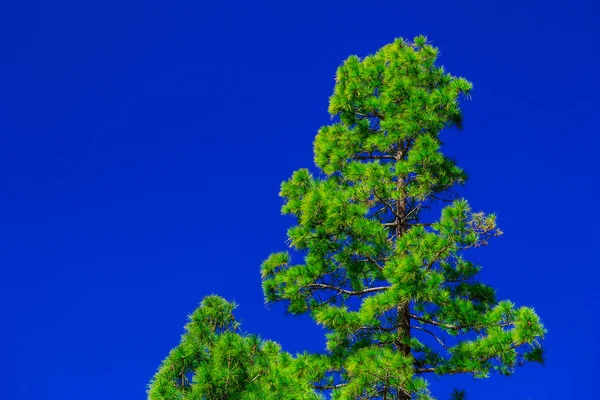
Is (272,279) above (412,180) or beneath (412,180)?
beneath

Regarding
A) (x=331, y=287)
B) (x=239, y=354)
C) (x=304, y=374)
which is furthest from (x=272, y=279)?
(x=239, y=354)

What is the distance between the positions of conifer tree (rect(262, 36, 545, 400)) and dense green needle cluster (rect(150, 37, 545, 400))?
2 cm

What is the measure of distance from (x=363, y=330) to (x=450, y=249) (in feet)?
5.99

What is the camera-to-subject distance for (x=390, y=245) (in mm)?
8969

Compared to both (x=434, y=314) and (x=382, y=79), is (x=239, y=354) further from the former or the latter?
(x=382, y=79)

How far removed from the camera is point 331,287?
361 inches

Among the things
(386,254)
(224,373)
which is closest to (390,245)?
(386,254)

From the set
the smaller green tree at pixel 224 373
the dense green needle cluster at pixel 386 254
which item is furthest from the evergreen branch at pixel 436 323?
the smaller green tree at pixel 224 373

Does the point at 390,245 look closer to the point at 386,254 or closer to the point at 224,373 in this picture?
the point at 386,254

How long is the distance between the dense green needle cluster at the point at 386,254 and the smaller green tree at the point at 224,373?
0.09 ft

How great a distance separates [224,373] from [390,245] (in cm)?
401

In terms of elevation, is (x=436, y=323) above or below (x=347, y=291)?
below

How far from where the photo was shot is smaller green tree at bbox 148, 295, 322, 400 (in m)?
5.83

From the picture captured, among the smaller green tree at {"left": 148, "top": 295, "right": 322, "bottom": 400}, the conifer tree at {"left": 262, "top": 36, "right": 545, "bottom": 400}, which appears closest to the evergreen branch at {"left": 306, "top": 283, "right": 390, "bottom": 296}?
the conifer tree at {"left": 262, "top": 36, "right": 545, "bottom": 400}
